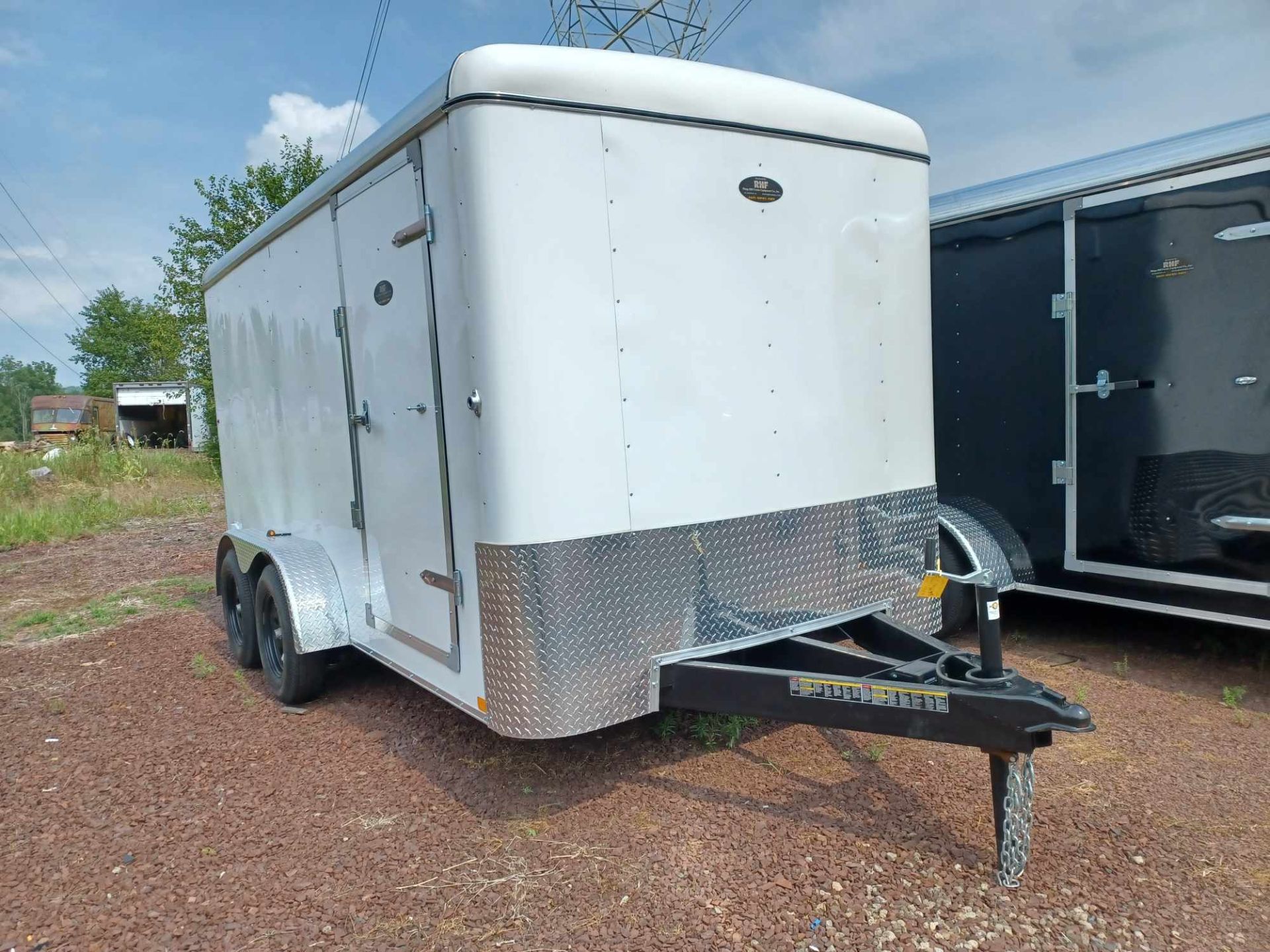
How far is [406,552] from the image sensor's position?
12.3 feet

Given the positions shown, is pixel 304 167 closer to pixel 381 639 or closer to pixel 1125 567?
pixel 381 639

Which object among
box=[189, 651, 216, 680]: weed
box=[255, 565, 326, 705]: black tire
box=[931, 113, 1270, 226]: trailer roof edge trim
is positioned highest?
box=[931, 113, 1270, 226]: trailer roof edge trim

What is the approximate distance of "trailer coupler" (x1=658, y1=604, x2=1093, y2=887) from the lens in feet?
8.38

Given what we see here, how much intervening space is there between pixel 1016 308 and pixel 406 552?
3542mm

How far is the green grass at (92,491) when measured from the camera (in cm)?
1245

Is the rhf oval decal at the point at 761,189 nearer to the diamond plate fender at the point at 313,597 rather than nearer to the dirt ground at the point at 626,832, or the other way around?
the dirt ground at the point at 626,832

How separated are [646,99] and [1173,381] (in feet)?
9.57

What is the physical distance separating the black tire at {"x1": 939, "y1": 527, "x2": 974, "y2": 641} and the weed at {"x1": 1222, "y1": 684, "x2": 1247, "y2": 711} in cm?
121

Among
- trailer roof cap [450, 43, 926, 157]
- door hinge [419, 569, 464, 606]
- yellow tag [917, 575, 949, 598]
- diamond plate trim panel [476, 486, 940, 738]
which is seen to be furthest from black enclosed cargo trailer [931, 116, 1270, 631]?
door hinge [419, 569, 464, 606]

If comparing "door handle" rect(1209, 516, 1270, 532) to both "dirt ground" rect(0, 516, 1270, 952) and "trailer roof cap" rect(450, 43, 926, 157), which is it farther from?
"trailer roof cap" rect(450, 43, 926, 157)

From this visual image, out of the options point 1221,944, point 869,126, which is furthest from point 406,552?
point 1221,944

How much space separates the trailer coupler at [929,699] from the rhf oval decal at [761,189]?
167 centimetres

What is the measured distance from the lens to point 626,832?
3195 mm

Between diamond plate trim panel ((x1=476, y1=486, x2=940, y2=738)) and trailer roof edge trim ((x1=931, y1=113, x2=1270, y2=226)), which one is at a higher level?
trailer roof edge trim ((x1=931, y1=113, x2=1270, y2=226))
